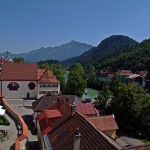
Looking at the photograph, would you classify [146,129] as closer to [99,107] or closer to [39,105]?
[99,107]

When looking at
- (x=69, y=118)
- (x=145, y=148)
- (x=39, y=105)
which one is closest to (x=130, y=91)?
(x=39, y=105)

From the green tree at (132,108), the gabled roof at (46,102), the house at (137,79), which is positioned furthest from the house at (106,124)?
the house at (137,79)

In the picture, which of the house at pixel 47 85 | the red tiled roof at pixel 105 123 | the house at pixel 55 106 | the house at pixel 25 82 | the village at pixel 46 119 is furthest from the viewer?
the house at pixel 25 82

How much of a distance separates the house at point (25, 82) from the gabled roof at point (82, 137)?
35824 millimetres

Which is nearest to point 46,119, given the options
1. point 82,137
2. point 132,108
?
point 82,137

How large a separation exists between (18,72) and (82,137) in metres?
45.9

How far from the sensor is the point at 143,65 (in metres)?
161

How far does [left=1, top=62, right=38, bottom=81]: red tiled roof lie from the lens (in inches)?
2539

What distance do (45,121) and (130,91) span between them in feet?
76.5

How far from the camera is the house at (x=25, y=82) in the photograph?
210 feet

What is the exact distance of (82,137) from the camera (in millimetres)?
21641

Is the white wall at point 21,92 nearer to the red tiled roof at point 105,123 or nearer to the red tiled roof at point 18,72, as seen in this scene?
the red tiled roof at point 18,72

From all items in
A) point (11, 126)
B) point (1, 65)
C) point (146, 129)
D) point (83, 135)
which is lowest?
point (146, 129)

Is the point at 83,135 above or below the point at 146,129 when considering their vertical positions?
above
